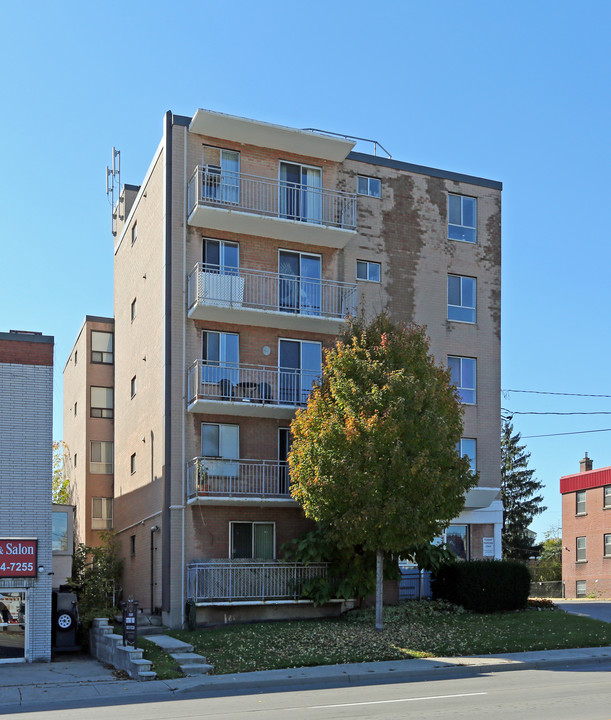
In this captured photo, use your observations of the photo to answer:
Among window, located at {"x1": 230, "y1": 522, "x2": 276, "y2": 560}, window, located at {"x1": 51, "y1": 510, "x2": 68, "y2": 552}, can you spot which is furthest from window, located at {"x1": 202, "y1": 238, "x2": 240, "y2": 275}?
window, located at {"x1": 51, "y1": 510, "x2": 68, "y2": 552}

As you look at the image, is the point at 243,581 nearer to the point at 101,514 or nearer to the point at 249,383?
the point at 249,383

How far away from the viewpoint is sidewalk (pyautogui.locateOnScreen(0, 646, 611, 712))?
56.0 ft

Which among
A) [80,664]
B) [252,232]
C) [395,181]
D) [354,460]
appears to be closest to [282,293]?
[252,232]

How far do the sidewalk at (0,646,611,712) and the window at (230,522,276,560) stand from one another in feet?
24.0

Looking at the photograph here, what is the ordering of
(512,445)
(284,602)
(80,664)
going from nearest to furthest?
(80,664), (284,602), (512,445)

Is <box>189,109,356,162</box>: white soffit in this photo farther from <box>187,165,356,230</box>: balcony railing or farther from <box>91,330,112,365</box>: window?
<box>91,330,112,365</box>: window

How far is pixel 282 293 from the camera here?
29.8 m

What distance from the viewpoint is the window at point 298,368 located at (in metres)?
29.2

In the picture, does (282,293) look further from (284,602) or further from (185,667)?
(185,667)

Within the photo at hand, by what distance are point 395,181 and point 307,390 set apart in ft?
26.7

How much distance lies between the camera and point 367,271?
3141cm

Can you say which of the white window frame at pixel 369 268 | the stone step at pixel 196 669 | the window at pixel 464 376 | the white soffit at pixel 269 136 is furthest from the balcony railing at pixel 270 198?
the stone step at pixel 196 669

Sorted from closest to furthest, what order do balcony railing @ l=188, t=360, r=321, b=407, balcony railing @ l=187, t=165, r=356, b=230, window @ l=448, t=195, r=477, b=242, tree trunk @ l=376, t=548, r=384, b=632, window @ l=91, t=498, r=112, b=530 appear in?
tree trunk @ l=376, t=548, r=384, b=632 < balcony railing @ l=188, t=360, r=321, b=407 < balcony railing @ l=187, t=165, r=356, b=230 < window @ l=448, t=195, r=477, b=242 < window @ l=91, t=498, r=112, b=530

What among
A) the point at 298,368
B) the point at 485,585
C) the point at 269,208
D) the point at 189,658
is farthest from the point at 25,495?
the point at 485,585
